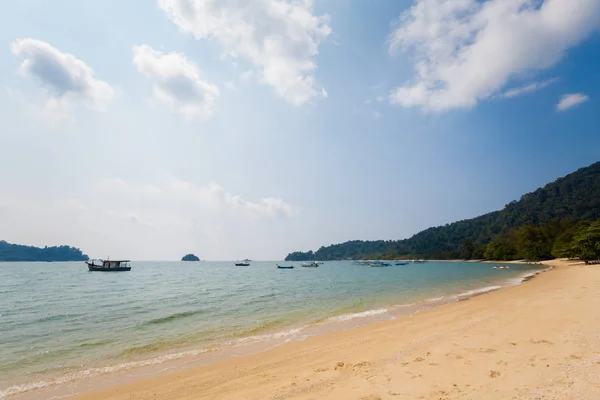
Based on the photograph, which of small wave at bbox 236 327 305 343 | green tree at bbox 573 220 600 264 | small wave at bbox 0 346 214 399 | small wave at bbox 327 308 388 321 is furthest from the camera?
green tree at bbox 573 220 600 264

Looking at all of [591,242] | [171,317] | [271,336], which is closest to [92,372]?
[271,336]

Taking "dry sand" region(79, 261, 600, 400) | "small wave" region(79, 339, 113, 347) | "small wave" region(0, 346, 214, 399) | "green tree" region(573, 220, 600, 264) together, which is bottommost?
"small wave" region(0, 346, 214, 399)

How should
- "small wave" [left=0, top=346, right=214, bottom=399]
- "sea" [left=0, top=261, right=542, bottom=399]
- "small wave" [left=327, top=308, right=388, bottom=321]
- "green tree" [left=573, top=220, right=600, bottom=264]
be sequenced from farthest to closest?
"green tree" [left=573, top=220, right=600, bottom=264] < "small wave" [left=327, top=308, right=388, bottom=321] < "sea" [left=0, top=261, right=542, bottom=399] < "small wave" [left=0, top=346, right=214, bottom=399]

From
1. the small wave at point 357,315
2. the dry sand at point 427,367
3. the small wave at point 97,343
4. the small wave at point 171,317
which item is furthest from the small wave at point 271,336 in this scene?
the small wave at point 171,317

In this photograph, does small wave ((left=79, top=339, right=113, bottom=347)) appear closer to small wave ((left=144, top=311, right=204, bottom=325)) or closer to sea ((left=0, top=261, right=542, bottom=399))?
sea ((left=0, top=261, right=542, bottom=399))

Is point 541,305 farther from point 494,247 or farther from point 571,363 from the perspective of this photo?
point 494,247

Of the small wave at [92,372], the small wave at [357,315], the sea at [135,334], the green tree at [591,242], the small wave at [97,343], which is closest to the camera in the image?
the small wave at [92,372]

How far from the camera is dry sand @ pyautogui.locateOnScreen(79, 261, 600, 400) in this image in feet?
22.3

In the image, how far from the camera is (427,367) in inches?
336

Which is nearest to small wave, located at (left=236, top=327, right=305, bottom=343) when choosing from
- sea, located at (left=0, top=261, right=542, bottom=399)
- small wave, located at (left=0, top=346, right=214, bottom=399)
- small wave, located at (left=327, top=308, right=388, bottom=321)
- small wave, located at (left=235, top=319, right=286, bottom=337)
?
sea, located at (left=0, top=261, right=542, bottom=399)

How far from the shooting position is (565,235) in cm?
10519

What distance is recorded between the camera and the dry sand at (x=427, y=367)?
267 inches

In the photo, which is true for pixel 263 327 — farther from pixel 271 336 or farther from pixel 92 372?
pixel 92 372

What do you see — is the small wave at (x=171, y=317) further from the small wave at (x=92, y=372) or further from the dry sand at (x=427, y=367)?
the dry sand at (x=427, y=367)
